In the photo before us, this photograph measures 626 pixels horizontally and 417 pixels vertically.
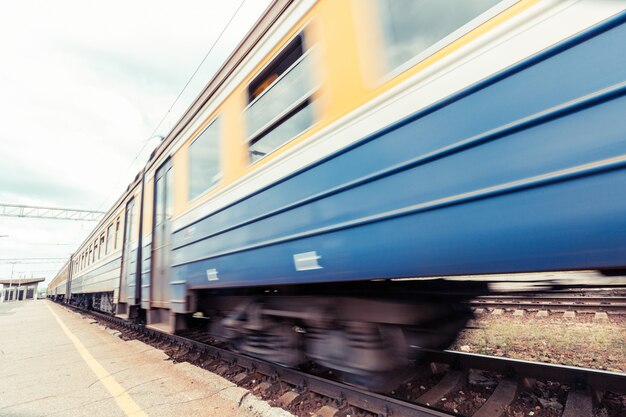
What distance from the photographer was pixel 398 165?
1.62m

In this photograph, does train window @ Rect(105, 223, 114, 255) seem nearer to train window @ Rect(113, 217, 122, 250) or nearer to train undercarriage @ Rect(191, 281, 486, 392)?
train window @ Rect(113, 217, 122, 250)

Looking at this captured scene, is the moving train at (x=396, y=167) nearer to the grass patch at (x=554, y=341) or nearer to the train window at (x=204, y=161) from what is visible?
the train window at (x=204, y=161)

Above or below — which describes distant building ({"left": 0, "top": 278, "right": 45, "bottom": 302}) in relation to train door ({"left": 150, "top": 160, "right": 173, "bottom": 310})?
above

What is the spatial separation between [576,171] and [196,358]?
419 centimetres

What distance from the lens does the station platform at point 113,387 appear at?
2699 mm

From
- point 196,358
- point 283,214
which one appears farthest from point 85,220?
point 283,214

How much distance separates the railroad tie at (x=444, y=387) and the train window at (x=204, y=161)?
238 cm

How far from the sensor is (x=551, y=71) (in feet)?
3.91

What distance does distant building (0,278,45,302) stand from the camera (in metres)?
61.4

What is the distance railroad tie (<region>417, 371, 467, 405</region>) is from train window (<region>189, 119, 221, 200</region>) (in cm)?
238

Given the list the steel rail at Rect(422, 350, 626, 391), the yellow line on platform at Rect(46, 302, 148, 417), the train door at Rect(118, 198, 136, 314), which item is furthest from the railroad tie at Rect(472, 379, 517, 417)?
the train door at Rect(118, 198, 136, 314)

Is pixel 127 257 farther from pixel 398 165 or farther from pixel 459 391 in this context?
pixel 398 165

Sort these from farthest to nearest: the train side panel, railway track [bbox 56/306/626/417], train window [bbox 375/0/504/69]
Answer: railway track [bbox 56/306/626/417] → train window [bbox 375/0/504/69] → the train side panel

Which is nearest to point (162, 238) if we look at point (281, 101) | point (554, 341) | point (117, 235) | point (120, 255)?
point (281, 101)
